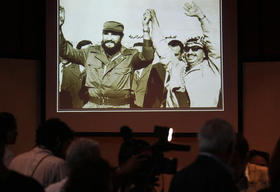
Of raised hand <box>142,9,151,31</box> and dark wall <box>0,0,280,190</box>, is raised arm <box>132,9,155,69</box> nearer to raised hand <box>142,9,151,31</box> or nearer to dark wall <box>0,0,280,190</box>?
raised hand <box>142,9,151,31</box>

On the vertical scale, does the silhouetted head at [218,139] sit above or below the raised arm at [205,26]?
below

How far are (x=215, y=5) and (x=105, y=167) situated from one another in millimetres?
4241

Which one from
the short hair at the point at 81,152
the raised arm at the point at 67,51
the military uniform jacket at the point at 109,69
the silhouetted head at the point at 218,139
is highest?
the raised arm at the point at 67,51

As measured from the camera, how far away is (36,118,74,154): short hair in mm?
3115

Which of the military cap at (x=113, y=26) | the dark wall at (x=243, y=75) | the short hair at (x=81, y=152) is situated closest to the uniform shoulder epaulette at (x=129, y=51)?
the military cap at (x=113, y=26)

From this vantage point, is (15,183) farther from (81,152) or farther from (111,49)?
(111,49)

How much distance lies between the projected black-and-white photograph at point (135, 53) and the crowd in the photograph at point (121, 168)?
2.61 metres

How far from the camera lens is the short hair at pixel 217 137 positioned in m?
2.33

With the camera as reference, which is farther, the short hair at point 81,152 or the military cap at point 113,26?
the military cap at point 113,26

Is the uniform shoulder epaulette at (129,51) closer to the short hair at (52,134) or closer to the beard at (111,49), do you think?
the beard at (111,49)

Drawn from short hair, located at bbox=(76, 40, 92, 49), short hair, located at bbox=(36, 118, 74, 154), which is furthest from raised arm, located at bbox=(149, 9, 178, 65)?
short hair, located at bbox=(36, 118, 74, 154)

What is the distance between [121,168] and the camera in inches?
105

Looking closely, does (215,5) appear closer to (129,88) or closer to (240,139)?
(129,88)

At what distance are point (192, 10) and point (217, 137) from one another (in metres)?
3.84
